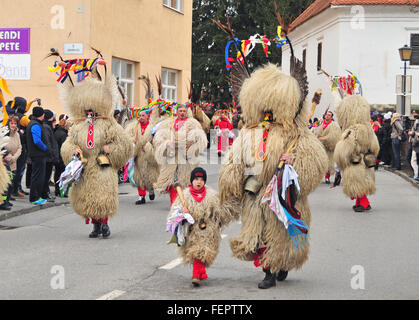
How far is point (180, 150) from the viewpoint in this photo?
1087 cm

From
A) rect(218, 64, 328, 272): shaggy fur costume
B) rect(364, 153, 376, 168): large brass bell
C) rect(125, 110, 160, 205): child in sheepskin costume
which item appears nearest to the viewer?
rect(218, 64, 328, 272): shaggy fur costume

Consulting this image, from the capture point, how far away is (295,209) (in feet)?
19.9

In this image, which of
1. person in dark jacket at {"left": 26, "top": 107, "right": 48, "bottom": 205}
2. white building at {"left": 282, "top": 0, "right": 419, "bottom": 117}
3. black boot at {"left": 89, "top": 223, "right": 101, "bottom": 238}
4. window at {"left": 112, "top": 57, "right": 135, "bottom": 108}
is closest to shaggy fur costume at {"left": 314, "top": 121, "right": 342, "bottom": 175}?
person in dark jacket at {"left": 26, "top": 107, "right": 48, "bottom": 205}

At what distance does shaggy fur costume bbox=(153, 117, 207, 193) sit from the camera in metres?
10.6

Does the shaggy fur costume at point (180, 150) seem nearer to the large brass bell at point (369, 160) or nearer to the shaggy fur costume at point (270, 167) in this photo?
the large brass bell at point (369, 160)

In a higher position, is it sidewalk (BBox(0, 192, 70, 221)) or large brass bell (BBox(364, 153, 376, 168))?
large brass bell (BBox(364, 153, 376, 168))

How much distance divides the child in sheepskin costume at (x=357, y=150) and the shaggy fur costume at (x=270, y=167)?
565 cm

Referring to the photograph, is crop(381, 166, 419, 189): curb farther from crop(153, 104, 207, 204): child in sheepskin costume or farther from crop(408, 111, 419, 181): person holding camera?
crop(153, 104, 207, 204): child in sheepskin costume

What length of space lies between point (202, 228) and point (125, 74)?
54.4 feet

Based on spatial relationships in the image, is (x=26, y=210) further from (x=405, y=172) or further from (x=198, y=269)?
(x=405, y=172)

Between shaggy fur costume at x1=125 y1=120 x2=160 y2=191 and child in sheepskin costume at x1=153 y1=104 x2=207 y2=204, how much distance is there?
134 cm

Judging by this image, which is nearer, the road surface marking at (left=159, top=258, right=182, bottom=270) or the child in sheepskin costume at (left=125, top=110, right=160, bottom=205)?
the road surface marking at (left=159, top=258, right=182, bottom=270)
